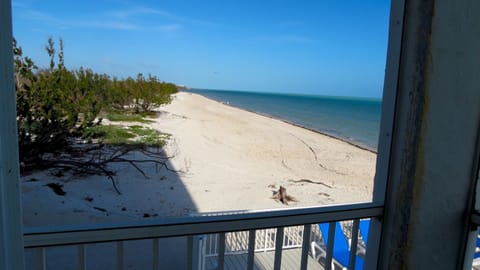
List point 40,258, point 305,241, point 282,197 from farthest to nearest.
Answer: point 282,197 < point 305,241 < point 40,258

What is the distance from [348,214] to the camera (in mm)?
1183

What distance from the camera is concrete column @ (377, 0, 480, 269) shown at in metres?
1.01

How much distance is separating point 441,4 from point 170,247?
2816mm

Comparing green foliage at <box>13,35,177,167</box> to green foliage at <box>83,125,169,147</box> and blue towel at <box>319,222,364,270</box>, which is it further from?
blue towel at <box>319,222,364,270</box>

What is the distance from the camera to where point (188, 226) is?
99 cm

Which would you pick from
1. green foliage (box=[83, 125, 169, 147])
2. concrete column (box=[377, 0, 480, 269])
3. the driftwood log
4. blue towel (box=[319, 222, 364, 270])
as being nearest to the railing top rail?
concrete column (box=[377, 0, 480, 269])

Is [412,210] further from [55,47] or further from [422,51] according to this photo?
[55,47]

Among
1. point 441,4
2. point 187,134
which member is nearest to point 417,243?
point 441,4

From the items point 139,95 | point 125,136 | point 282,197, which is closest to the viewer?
point 282,197

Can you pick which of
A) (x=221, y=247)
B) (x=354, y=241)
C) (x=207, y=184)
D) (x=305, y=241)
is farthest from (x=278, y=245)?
(x=207, y=184)

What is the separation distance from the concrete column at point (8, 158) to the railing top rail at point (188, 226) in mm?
420

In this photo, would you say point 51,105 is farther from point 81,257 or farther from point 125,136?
point 81,257

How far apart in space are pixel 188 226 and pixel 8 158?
2.01 ft

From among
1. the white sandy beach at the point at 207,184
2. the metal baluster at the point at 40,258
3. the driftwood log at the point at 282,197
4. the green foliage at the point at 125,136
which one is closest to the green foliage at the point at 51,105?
the green foliage at the point at 125,136
